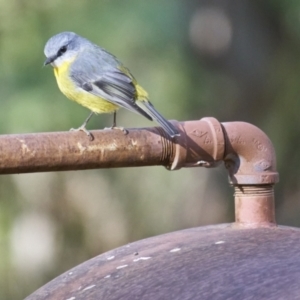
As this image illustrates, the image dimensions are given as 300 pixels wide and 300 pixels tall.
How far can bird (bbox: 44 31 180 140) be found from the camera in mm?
4184

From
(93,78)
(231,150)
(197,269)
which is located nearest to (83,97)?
(93,78)

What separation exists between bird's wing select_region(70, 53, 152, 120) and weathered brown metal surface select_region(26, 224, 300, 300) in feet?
5.48

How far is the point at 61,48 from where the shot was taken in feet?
15.3

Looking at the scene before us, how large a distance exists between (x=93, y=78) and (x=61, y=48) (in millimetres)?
345

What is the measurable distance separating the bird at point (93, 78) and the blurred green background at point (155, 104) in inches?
76.2

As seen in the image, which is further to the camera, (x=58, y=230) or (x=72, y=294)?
(x=58, y=230)

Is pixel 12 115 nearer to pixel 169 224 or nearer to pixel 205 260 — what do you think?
pixel 169 224

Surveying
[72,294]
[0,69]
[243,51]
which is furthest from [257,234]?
[243,51]

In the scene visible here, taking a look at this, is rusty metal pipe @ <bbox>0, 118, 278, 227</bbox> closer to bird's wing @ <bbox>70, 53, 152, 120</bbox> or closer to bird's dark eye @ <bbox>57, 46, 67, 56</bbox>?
bird's wing @ <bbox>70, 53, 152, 120</bbox>

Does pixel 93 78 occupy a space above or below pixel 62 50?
below

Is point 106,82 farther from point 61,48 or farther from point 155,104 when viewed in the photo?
point 155,104

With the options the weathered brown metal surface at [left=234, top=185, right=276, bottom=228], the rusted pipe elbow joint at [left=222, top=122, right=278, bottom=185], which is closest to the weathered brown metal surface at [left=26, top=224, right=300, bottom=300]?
the weathered brown metal surface at [left=234, top=185, right=276, bottom=228]

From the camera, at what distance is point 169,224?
25.5ft

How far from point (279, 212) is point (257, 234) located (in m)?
5.80
